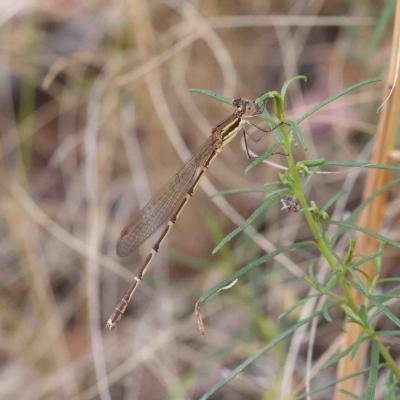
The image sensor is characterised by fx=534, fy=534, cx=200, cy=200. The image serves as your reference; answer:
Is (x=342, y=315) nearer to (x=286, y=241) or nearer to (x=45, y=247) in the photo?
(x=286, y=241)

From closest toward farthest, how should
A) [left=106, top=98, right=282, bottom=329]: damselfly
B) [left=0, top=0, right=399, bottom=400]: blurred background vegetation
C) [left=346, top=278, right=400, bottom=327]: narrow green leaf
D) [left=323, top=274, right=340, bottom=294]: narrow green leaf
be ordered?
[left=346, top=278, right=400, bottom=327]: narrow green leaf → [left=323, top=274, right=340, bottom=294]: narrow green leaf → [left=106, top=98, right=282, bottom=329]: damselfly → [left=0, top=0, right=399, bottom=400]: blurred background vegetation

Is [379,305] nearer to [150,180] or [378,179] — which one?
[378,179]

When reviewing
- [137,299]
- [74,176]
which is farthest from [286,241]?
[74,176]

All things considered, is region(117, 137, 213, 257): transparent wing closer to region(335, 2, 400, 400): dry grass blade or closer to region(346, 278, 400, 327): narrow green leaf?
region(335, 2, 400, 400): dry grass blade

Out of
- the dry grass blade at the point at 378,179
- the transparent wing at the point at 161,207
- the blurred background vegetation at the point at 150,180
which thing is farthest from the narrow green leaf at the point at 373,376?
the transparent wing at the point at 161,207

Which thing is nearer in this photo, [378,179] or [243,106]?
[378,179]

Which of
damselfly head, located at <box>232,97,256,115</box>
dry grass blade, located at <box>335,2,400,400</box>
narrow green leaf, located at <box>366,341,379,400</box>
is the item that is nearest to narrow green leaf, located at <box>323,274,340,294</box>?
narrow green leaf, located at <box>366,341,379,400</box>

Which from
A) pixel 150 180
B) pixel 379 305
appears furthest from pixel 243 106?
pixel 150 180
